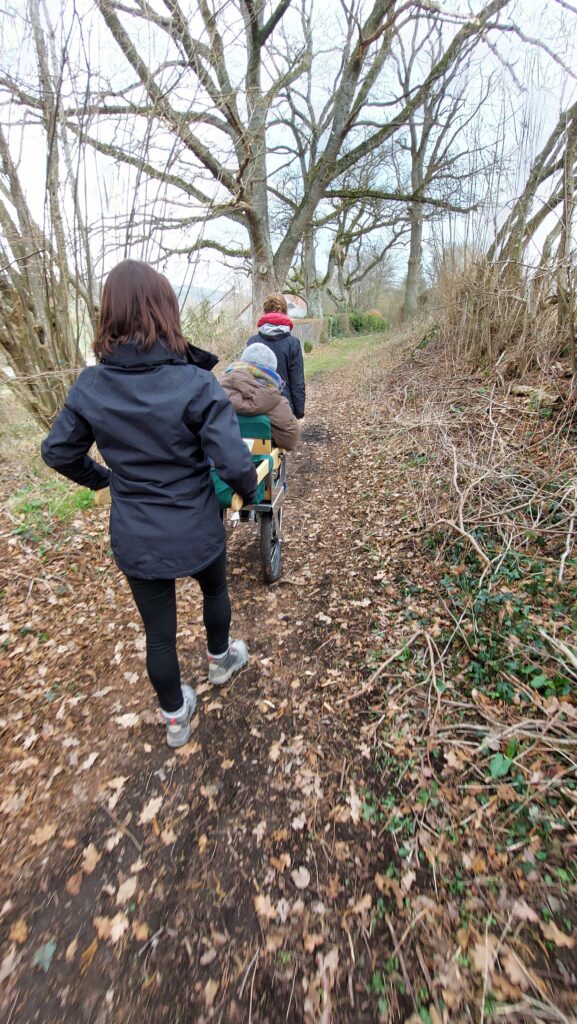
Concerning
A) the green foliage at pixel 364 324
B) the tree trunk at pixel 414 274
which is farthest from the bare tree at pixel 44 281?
the green foliage at pixel 364 324

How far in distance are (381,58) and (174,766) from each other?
12.2m

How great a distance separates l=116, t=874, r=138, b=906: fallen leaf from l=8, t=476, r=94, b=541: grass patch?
291cm

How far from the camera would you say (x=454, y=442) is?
4516mm

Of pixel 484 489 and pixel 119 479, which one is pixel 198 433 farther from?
pixel 484 489

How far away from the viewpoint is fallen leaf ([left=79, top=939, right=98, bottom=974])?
4.62ft

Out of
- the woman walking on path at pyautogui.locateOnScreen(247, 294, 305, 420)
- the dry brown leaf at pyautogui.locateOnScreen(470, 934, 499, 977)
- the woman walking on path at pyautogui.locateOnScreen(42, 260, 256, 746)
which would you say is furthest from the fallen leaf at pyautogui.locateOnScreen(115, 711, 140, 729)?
the woman walking on path at pyautogui.locateOnScreen(247, 294, 305, 420)

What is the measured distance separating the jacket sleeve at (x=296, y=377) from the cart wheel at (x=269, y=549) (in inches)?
67.5

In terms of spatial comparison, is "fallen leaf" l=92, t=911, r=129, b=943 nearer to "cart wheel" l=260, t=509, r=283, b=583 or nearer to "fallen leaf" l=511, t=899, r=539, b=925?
"fallen leaf" l=511, t=899, r=539, b=925

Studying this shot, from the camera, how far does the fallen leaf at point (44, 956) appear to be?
1.41 metres

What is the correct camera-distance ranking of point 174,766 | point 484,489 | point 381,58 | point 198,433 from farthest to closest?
point 381,58 < point 484,489 < point 174,766 < point 198,433

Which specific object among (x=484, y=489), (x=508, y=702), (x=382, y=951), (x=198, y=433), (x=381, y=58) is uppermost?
(x=381, y=58)

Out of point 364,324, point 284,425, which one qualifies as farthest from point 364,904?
point 364,324

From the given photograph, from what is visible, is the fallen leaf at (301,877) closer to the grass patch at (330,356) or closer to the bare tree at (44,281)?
the bare tree at (44,281)

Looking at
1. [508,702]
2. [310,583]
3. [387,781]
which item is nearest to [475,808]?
[387,781]
